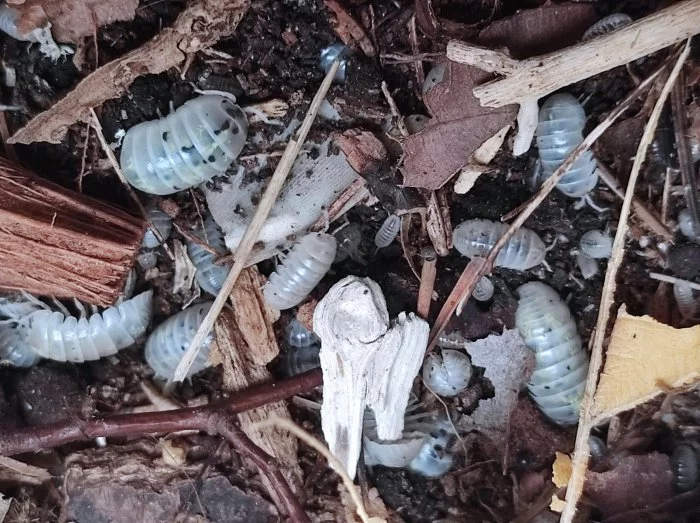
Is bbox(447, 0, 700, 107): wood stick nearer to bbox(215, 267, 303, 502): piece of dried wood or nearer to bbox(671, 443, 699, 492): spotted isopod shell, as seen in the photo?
bbox(215, 267, 303, 502): piece of dried wood

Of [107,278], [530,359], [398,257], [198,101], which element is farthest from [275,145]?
[530,359]

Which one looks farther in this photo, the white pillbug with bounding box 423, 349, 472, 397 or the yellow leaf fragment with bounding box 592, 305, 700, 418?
the white pillbug with bounding box 423, 349, 472, 397

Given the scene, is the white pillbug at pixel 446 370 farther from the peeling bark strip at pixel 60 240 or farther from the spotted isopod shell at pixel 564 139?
the peeling bark strip at pixel 60 240

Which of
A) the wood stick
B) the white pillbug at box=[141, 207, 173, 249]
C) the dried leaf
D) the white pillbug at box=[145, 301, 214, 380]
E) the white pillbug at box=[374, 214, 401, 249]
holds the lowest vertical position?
the dried leaf

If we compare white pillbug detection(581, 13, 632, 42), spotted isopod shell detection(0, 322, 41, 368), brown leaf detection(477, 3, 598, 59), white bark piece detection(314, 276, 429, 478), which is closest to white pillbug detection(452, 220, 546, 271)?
white bark piece detection(314, 276, 429, 478)

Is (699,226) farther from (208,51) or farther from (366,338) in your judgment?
(208,51)

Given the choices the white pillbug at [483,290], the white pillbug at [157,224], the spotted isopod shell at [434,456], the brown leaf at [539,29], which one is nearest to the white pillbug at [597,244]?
the white pillbug at [483,290]

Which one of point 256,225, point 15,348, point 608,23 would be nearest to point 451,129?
point 608,23
